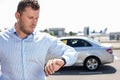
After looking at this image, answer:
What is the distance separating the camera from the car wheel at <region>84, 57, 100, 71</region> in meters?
12.4

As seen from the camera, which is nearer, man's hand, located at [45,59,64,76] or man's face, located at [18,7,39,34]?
man's hand, located at [45,59,64,76]

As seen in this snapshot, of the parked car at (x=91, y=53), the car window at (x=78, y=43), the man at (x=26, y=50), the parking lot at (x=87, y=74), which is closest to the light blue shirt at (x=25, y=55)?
the man at (x=26, y=50)

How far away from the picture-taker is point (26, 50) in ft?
8.45

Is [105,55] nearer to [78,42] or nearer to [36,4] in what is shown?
[78,42]

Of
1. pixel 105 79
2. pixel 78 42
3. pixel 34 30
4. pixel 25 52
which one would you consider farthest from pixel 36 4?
pixel 78 42

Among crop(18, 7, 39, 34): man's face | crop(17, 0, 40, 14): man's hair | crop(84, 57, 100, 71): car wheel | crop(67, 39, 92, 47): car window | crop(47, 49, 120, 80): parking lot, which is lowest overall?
crop(47, 49, 120, 80): parking lot

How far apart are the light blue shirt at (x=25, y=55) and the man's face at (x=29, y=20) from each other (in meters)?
0.08

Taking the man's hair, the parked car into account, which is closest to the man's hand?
the man's hair

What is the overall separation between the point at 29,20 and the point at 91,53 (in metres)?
10.00

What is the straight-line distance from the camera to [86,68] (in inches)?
492

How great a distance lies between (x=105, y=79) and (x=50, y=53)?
802cm

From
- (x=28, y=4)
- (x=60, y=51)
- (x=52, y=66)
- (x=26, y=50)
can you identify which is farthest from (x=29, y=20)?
(x=52, y=66)

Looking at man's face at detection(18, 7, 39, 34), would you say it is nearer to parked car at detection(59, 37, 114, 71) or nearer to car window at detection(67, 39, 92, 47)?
parked car at detection(59, 37, 114, 71)

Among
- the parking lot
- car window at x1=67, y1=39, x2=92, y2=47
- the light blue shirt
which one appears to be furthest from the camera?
car window at x1=67, y1=39, x2=92, y2=47
